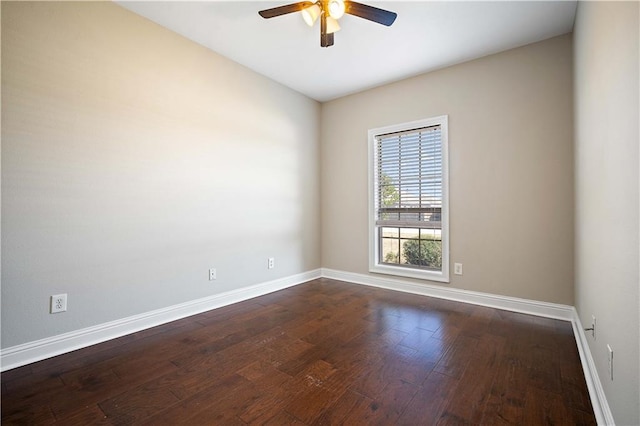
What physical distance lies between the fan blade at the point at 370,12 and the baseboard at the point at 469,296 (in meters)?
2.75

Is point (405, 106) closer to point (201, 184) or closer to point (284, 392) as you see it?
point (201, 184)

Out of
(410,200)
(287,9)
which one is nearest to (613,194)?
(287,9)

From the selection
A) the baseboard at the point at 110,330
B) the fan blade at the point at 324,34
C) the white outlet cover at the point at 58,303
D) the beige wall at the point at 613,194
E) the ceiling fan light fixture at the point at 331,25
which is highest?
the ceiling fan light fixture at the point at 331,25

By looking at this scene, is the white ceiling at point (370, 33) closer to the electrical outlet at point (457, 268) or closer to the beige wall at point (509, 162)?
the beige wall at point (509, 162)

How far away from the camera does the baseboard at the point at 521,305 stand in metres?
1.42

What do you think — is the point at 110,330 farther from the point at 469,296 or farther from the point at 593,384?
the point at 469,296

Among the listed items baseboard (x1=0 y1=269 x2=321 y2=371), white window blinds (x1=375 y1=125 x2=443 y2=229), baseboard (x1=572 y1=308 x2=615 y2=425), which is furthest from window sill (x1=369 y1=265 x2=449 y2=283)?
baseboard (x1=0 y1=269 x2=321 y2=371)

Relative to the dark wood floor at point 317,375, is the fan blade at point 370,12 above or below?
above

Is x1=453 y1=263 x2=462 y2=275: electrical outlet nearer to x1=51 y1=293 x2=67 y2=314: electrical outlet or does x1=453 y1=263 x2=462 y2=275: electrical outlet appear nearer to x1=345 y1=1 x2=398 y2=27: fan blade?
x1=345 y1=1 x2=398 y2=27: fan blade

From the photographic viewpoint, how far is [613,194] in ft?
4.11

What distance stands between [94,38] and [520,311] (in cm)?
446

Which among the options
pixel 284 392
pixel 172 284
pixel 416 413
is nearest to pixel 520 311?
pixel 416 413

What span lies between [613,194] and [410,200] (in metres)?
2.39

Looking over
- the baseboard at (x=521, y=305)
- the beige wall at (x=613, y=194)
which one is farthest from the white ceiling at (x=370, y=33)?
the baseboard at (x=521, y=305)
